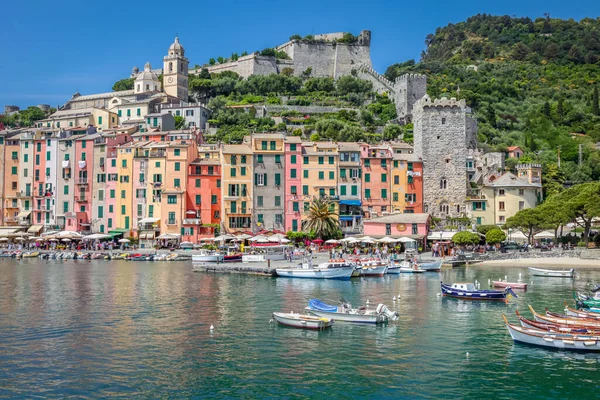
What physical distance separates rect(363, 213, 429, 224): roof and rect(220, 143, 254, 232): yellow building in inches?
501

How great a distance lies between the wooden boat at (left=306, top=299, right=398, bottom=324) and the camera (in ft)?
100

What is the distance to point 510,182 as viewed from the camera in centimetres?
7044

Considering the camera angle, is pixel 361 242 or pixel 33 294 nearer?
pixel 33 294

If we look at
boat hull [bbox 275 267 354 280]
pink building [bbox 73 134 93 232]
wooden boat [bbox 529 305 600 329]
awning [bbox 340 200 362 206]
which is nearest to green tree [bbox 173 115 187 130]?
pink building [bbox 73 134 93 232]

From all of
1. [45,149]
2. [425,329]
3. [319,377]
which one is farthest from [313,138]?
[319,377]

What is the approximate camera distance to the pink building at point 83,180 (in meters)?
75.9

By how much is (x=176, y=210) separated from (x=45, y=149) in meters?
21.1

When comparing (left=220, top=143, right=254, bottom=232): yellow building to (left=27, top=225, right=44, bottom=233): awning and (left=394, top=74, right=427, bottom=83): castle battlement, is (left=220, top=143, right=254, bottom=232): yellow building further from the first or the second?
(left=394, top=74, right=427, bottom=83): castle battlement

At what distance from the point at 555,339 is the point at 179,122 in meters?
81.9

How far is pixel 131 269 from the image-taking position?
5538 cm

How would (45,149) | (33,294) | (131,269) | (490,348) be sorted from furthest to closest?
(45,149) → (131,269) → (33,294) → (490,348)

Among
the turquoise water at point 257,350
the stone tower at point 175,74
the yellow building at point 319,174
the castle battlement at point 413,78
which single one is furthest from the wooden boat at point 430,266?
the stone tower at point 175,74

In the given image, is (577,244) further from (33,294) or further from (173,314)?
(33,294)

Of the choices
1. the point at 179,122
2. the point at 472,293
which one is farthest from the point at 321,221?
the point at 179,122
